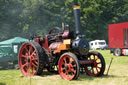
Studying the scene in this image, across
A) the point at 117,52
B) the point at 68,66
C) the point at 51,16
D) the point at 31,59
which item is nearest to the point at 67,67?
the point at 68,66

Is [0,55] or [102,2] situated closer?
[0,55]

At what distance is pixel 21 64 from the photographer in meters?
8.63

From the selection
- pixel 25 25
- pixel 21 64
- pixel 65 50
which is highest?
pixel 25 25

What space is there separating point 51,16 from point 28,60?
28485 millimetres

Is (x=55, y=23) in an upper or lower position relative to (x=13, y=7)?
lower

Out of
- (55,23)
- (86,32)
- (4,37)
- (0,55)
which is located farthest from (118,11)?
(0,55)

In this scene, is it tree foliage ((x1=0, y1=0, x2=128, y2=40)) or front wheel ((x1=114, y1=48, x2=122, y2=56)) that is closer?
front wheel ((x1=114, y1=48, x2=122, y2=56))

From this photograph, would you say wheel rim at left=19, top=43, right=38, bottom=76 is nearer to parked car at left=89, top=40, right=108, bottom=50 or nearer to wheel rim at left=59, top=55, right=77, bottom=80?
wheel rim at left=59, top=55, right=77, bottom=80

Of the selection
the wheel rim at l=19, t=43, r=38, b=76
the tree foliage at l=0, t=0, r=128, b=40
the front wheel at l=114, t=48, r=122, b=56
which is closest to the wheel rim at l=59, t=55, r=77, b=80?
the wheel rim at l=19, t=43, r=38, b=76

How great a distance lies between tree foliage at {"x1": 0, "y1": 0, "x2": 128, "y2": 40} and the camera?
34312 mm

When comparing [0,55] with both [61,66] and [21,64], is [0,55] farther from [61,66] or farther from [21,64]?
[61,66]

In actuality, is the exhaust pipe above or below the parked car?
above

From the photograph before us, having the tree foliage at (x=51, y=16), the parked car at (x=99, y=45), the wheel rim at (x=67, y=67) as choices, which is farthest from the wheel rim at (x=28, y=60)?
the parked car at (x=99, y=45)

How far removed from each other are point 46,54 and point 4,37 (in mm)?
25124
